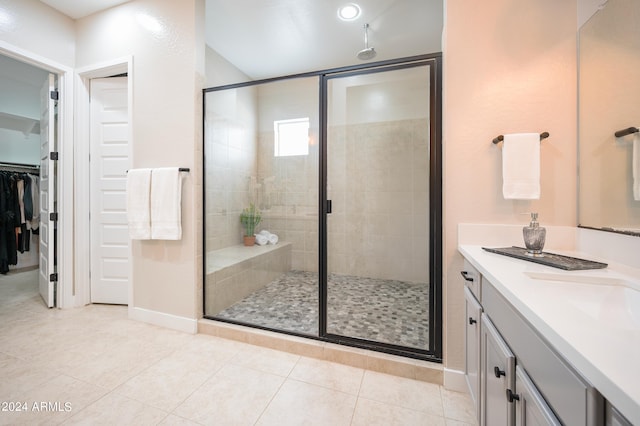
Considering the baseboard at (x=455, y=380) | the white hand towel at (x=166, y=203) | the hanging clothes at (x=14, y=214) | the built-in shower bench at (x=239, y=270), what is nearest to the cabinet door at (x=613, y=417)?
the baseboard at (x=455, y=380)

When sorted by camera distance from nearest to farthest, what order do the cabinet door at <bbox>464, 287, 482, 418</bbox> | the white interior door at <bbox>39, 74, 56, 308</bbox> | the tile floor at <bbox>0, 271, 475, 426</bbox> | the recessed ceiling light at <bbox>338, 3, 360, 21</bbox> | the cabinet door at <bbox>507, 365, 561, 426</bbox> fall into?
the cabinet door at <bbox>507, 365, 561, 426</bbox> → the cabinet door at <bbox>464, 287, 482, 418</bbox> → the tile floor at <bbox>0, 271, 475, 426</bbox> → the recessed ceiling light at <bbox>338, 3, 360, 21</bbox> → the white interior door at <bbox>39, 74, 56, 308</bbox>

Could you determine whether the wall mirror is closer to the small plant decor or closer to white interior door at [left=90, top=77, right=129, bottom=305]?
the small plant decor

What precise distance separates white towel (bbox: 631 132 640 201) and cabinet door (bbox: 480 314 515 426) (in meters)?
0.79

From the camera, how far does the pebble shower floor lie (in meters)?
1.91

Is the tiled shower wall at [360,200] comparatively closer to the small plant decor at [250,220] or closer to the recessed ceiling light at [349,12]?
the small plant decor at [250,220]

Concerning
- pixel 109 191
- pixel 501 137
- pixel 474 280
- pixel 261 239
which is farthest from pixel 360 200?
pixel 109 191

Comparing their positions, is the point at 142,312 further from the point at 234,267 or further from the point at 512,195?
the point at 512,195

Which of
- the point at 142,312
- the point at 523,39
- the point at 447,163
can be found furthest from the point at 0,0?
the point at 523,39

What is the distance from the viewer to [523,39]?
4.76 feet

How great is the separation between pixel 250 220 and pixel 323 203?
1.00 meters

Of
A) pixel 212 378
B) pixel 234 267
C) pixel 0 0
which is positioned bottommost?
pixel 212 378

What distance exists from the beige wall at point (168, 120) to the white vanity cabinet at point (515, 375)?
2.07m

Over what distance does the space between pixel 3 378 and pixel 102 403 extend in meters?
0.78

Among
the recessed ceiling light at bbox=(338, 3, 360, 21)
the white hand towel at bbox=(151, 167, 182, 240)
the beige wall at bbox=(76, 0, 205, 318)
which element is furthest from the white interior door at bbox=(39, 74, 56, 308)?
the recessed ceiling light at bbox=(338, 3, 360, 21)
